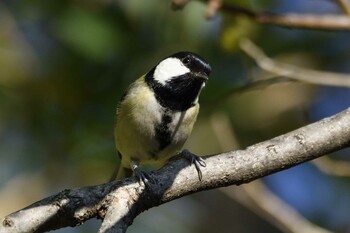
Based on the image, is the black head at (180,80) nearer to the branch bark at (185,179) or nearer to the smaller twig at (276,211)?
Answer: the smaller twig at (276,211)

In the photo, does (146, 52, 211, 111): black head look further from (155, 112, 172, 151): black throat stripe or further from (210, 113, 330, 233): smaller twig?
(210, 113, 330, 233): smaller twig

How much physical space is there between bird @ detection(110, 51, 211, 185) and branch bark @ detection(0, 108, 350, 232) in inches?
34.4

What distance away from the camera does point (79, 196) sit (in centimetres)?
218

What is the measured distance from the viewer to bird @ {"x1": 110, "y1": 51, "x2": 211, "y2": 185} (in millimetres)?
3322

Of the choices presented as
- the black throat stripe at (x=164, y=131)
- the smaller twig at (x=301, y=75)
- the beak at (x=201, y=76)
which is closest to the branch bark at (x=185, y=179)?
the smaller twig at (x=301, y=75)

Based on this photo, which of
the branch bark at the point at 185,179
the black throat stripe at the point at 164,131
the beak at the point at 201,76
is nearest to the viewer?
the branch bark at the point at 185,179

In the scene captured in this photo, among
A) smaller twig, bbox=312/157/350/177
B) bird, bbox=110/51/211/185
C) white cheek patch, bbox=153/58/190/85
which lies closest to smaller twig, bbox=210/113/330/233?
smaller twig, bbox=312/157/350/177

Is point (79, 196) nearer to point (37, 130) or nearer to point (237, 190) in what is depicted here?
point (237, 190)

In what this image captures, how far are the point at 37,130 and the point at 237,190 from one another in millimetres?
1332

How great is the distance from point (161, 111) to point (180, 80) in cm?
26

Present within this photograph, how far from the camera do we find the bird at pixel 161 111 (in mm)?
3322

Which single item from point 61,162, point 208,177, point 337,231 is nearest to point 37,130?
point 61,162

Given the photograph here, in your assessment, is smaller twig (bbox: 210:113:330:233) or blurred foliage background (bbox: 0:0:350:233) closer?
smaller twig (bbox: 210:113:330:233)

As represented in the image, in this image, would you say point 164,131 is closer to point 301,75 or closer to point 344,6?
point 301,75
